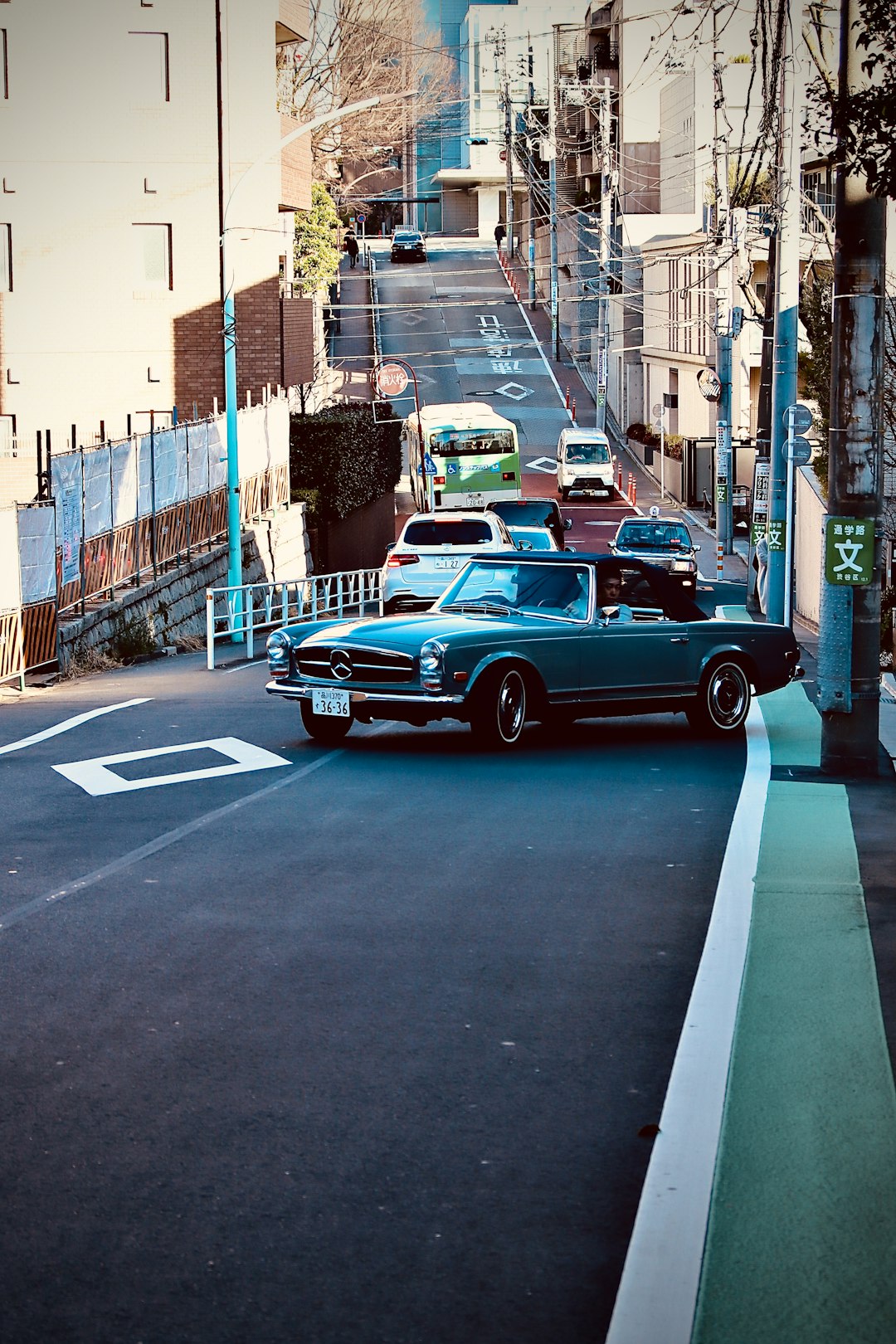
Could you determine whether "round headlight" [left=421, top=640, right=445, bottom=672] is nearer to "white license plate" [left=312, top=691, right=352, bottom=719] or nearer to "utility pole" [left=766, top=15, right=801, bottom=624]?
"white license plate" [left=312, top=691, right=352, bottom=719]

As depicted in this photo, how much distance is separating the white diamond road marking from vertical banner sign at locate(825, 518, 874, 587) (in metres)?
4.40

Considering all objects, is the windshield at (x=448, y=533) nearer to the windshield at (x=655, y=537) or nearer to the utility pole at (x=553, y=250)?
the windshield at (x=655, y=537)

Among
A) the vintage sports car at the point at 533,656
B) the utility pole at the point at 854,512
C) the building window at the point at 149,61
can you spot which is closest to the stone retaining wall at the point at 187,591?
the vintage sports car at the point at 533,656

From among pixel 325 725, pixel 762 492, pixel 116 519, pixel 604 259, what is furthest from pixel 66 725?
pixel 604 259

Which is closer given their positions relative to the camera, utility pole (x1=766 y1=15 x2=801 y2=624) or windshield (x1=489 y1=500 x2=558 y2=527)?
utility pole (x1=766 y1=15 x2=801 y2=624)

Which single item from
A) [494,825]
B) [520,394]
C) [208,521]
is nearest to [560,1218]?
[494,825]

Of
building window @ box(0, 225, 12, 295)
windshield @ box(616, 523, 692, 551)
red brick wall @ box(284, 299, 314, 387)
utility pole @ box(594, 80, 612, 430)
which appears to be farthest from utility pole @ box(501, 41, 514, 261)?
windshield @ box(616, 523, 692, 551)

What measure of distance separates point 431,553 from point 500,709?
39.3 ft

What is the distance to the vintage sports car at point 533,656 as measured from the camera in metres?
13.9

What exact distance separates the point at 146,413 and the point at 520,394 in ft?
135

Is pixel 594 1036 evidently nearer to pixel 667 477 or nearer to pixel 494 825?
pixel 494 825

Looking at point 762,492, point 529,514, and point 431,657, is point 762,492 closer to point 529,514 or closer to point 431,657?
point 529,514

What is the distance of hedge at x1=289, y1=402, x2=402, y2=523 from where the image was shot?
44.2m

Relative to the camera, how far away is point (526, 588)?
15.1m
